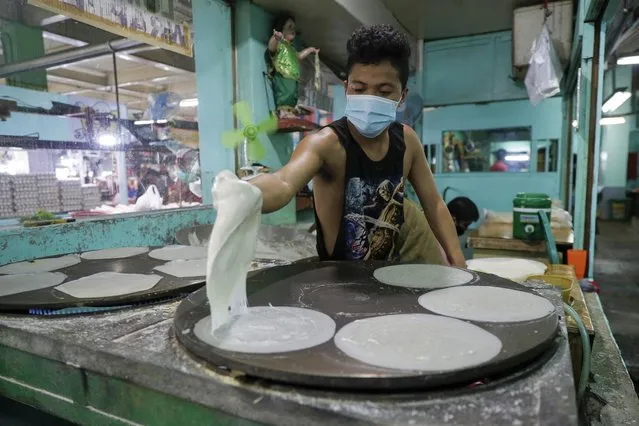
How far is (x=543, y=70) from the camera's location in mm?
3809

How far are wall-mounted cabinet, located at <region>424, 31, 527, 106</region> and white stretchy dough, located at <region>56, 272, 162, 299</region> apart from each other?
5286 millimetres

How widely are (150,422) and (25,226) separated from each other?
1.76 m

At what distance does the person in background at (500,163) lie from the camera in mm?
5949

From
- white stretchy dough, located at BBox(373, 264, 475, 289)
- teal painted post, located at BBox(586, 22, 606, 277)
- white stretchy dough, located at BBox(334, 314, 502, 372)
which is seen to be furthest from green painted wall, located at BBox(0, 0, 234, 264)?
teal painted post, located at BBox(586, 22, 606, 277)

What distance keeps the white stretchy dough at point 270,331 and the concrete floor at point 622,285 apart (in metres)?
2.49

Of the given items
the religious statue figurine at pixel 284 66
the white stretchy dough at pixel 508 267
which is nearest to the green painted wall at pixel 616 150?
the religious statue figurine at pixel 284 66

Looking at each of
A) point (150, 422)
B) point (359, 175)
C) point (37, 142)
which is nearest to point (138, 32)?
point (37, 142)

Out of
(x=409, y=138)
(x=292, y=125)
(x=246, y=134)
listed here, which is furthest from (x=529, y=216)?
(x=246, y=134)

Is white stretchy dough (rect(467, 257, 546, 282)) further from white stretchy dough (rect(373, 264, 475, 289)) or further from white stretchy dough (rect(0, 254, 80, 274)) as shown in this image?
white stretchy dough (rect(0, 254, 80, 274))

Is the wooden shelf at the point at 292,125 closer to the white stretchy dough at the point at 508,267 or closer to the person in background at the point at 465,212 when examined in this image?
the white stretchy dough at the point at 508,267

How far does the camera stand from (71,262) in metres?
1.64

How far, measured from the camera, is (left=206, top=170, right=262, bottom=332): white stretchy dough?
87cm

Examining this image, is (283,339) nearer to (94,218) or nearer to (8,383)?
(8,383)

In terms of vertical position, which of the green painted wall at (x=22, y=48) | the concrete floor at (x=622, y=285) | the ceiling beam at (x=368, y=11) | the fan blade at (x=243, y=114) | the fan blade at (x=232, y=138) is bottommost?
the concrete floor at (x=622, y=285)
